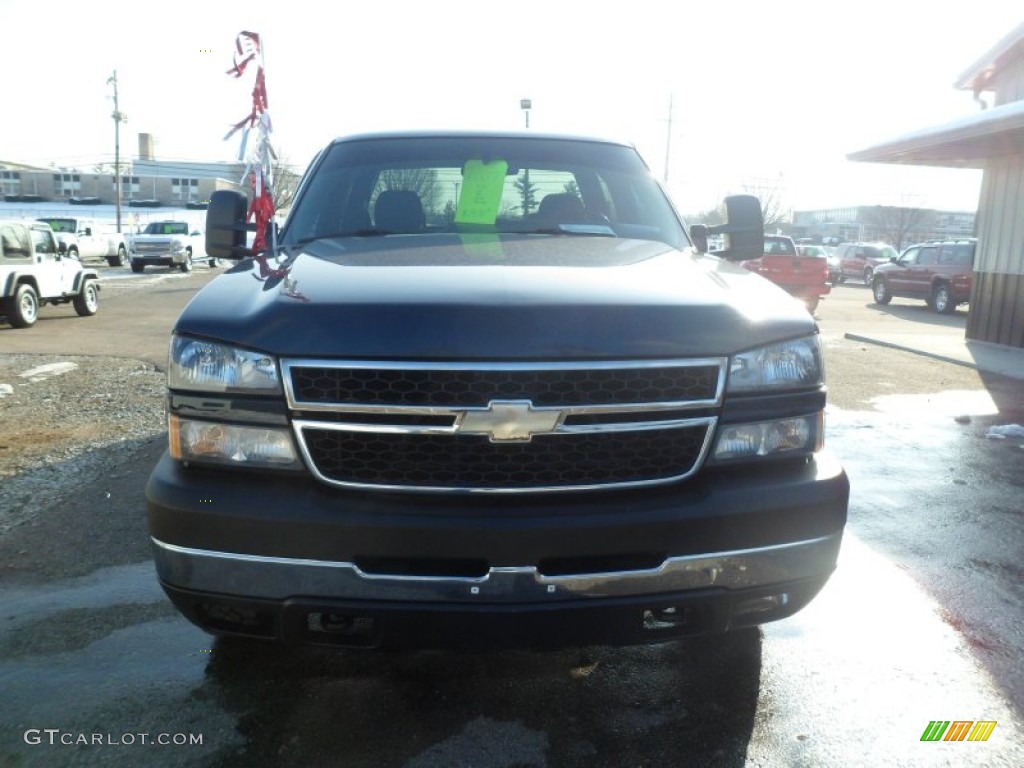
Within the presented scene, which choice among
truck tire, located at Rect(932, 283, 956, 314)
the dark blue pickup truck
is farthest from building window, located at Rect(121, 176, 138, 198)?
the dark blue pickup truck

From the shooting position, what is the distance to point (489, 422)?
7.01 ft

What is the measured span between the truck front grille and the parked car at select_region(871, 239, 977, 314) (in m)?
21.8

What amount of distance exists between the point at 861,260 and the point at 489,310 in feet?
123

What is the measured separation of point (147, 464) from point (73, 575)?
6.10 ft

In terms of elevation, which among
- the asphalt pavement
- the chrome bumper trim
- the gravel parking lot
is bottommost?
the gravel parking lot

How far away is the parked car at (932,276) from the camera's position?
70.5 ft

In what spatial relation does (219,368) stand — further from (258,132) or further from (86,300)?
(86,300)

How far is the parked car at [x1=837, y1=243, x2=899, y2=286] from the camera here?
116 feet

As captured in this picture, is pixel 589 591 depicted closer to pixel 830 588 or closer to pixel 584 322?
pixel 584 322

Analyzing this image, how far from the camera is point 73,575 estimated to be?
12.2 ft

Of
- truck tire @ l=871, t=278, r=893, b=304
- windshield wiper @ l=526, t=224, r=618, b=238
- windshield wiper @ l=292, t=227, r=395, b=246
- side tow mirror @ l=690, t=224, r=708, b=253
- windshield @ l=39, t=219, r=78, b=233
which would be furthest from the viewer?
windshield @ l=39, t=219, r=78, b=233

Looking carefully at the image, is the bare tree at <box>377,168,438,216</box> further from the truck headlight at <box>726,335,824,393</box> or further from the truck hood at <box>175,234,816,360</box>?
the truck headlight at <box>726,335,824,393</box>

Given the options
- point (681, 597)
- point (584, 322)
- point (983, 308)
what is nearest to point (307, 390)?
point (584, 322)

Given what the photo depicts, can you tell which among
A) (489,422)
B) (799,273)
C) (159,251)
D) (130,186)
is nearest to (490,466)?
(489,422)
